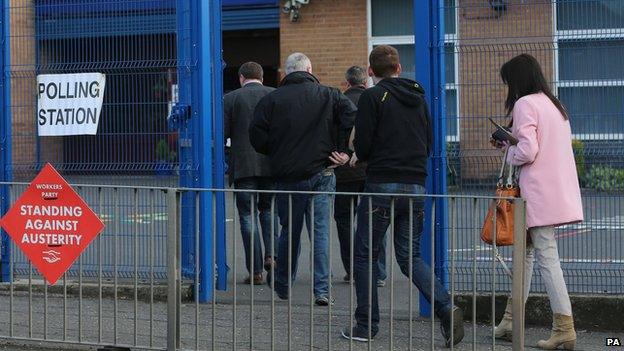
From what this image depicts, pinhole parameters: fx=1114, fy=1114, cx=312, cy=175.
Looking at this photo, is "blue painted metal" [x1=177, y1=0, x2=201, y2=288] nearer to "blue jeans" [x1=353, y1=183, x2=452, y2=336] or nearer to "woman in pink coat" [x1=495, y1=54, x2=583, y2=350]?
"blue jeans" [x1=353, y1=183, x2=452, y2=336]

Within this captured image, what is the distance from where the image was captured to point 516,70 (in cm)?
715

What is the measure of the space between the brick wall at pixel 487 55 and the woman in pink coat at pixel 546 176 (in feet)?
2.35

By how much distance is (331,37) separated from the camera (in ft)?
67.5

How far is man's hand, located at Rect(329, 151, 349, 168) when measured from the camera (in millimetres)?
Result: 8250

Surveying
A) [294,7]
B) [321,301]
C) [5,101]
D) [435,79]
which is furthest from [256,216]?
[294,7]

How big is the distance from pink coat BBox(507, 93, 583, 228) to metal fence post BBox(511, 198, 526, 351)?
0.90 meters

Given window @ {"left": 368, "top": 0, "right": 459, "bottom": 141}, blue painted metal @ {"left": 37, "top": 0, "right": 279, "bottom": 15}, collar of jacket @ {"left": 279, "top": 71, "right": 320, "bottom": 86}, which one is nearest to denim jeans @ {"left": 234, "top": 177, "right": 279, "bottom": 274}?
collar of jacket @ {"left": 279, "top": 71, "right": 320, "bottom": 86}

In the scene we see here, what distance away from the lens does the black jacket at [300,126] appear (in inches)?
323

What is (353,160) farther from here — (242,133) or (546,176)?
(242,133)

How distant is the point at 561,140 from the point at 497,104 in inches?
39.4

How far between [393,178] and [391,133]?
0.29 metres

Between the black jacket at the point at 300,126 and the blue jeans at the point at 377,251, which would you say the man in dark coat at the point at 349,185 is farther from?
the blue jeans at the point at 377,251

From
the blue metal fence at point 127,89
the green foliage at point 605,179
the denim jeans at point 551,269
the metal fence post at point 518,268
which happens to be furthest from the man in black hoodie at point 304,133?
the metal fence post at point 518,268

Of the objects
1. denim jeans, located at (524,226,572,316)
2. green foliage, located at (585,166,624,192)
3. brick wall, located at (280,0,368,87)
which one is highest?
brick wall, located at (280,0,368,87)
